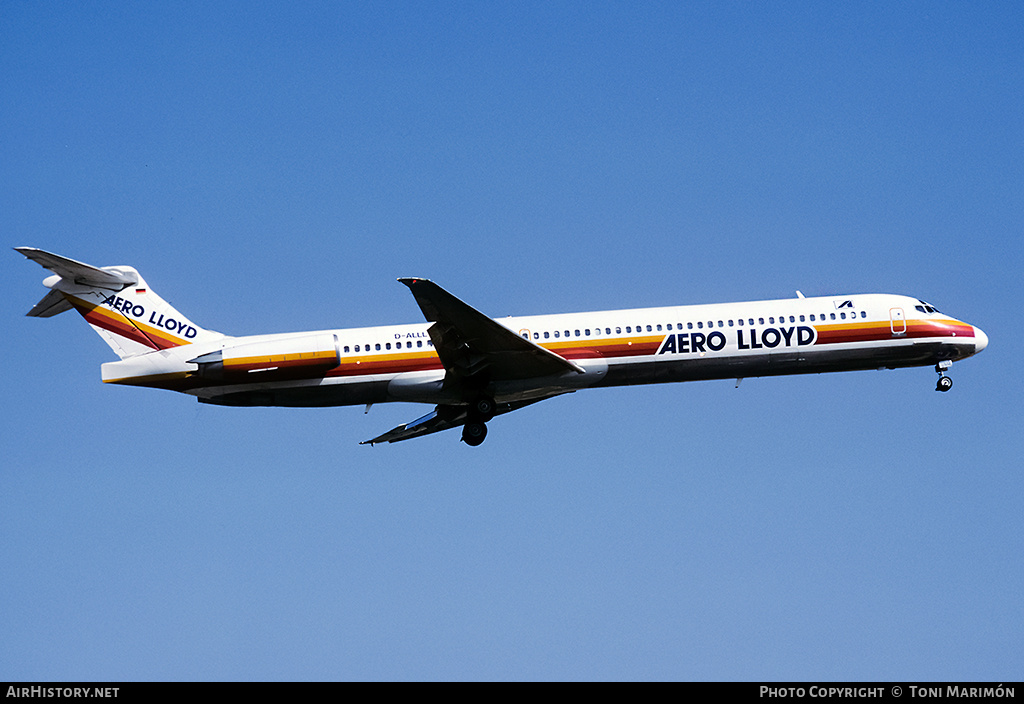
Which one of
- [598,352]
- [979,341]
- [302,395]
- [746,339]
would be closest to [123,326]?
[302,395]

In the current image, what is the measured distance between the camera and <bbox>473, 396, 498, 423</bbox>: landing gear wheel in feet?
104

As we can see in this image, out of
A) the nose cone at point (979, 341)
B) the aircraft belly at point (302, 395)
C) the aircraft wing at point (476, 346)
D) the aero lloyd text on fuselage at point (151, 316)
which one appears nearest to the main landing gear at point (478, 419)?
the aircraft wing at point (476, 346)

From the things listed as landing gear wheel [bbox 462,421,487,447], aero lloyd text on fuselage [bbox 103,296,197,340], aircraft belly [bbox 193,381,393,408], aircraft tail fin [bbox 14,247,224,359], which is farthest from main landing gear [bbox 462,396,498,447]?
aero lloyd text on fuselage [bbox 103,296,197,340]

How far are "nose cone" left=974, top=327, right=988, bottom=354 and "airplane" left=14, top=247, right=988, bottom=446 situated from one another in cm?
85

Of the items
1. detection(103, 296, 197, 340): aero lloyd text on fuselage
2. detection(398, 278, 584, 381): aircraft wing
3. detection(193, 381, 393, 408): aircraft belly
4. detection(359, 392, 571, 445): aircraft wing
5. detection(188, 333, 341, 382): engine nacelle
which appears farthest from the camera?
detection(359, 392, 571, 445): aircraft wing

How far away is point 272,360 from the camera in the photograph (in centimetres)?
2970

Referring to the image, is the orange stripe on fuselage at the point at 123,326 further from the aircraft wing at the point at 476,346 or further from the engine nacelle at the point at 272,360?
the aircraft wing at the point at 476,346

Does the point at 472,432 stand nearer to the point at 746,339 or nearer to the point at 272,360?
the point at 272,360

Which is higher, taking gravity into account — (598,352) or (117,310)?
(117,310)

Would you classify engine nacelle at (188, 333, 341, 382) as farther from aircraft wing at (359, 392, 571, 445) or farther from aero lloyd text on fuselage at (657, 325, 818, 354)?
aero lloyd text on fuselage at (657, 325, 818, 354)

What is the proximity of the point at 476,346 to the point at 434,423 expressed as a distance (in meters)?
5.67

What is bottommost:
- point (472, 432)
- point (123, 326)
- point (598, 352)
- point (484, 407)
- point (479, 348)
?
point (472, 432)
